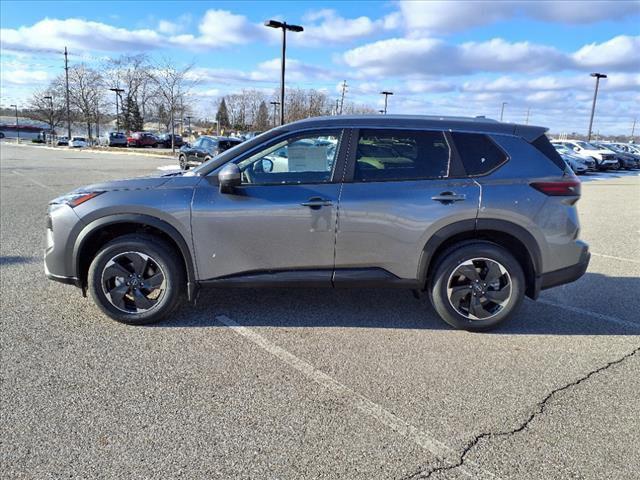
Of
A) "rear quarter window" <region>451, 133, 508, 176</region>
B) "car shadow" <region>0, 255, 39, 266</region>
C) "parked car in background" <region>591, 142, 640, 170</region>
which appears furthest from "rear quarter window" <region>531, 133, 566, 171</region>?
"parked car in background" <region>591, 142, 640, 170</region>

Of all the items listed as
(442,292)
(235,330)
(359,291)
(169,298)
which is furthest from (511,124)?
(169,298)

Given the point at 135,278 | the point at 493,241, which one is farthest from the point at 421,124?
the point at 135,278

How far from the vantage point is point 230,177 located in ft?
11.7

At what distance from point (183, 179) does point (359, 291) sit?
217cm

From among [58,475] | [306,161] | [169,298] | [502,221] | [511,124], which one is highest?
[511,124]

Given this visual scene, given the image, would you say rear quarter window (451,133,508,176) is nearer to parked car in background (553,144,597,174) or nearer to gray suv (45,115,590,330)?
gray suv (45,115,590,330)

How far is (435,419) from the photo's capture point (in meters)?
2.77

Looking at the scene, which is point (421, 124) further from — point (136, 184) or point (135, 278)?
point (135, 278)

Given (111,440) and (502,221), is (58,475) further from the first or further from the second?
(502,221)

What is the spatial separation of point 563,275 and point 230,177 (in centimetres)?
293

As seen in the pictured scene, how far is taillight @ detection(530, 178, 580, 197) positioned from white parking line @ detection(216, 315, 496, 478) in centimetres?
229

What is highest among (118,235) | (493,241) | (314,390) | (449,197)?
(449,197)

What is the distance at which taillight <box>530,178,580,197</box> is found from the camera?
12.6 ft

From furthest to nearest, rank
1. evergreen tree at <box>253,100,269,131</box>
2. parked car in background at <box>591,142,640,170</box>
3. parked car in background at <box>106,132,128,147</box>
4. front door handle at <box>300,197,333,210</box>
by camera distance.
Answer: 1. evergreen tree at <box>253,100,269,131</box>
2. parked car in background at <box>106,132,128,147</box>
3. parked car in background at <box>591,142,640,170</box>
4. front door handle at <box>300,197,333,210</box>
